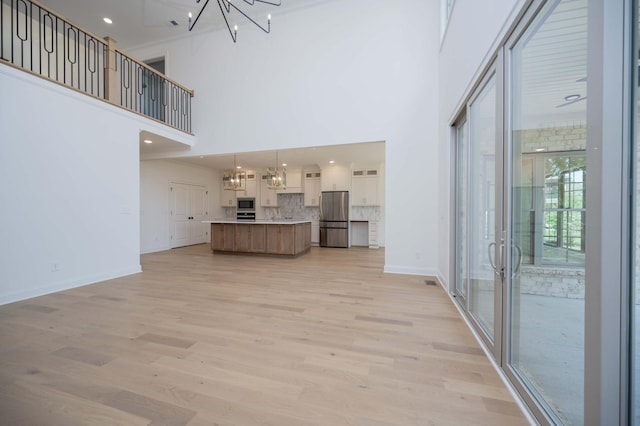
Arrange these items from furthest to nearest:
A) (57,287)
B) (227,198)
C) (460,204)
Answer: (227,198)
(57,287)
(460,204)

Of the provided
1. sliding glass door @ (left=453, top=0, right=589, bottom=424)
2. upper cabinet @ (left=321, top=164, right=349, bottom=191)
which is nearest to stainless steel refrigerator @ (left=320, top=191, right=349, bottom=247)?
upper cabinet @ (left=321, top=164, right=349, bottom=191)

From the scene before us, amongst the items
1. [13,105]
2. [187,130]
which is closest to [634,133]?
[13,105]

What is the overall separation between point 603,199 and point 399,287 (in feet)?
9.89

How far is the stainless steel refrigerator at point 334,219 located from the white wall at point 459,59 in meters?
3.96

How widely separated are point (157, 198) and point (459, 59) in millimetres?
7786

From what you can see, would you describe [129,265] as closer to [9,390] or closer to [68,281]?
[68,281]

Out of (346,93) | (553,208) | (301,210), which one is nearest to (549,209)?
(553,208)

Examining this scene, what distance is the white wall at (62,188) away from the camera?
311 centimetres

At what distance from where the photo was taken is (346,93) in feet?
16.0

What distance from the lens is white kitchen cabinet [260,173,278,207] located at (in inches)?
359

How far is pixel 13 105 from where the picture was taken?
3102 millimetres

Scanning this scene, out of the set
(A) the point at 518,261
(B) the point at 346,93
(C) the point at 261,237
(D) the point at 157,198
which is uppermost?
(B) the point at 346,93

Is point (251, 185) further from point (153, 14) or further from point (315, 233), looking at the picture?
point (153, 14)

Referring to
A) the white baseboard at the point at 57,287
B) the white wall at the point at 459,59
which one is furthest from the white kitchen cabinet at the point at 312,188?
the white baseboard at the point at 57,287
